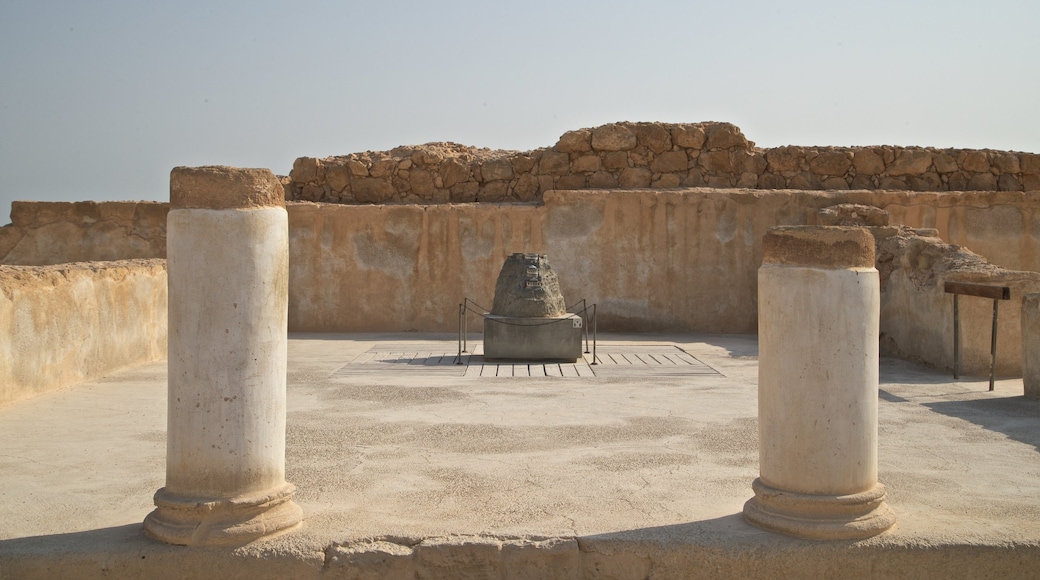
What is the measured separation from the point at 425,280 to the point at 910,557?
32.1 feet

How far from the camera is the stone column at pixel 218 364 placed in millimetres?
4062

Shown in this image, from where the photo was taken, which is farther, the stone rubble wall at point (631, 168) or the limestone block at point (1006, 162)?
the limestone block at point (1006, 162)

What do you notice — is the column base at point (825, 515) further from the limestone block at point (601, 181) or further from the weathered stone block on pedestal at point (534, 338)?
the limestone block at point (601, 181)

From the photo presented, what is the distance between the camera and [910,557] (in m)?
4.02

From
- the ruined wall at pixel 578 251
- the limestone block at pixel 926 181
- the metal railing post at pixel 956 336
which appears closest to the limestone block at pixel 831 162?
the limestone block at pixel 926 181

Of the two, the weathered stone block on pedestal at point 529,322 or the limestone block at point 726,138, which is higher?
the limestone block at point 726,138

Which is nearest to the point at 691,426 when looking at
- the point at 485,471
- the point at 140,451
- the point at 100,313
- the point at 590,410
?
the point at 590,410

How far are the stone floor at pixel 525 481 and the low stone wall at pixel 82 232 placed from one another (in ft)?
17.4

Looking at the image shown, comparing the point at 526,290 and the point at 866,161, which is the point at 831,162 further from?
the point at 526,290

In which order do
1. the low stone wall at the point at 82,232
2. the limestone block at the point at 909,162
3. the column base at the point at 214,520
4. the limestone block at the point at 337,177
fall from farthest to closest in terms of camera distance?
the limestone block at the point at 909,162 < the limestone block at the point at 337,177 < the low stone wall at the point at 82,232 < the column base at the point at 214,520

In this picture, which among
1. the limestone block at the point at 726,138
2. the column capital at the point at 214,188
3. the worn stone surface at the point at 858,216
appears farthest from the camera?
the limestone block at the point at 726,138

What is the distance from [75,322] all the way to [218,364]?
17.0ft

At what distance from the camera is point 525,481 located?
5082mm

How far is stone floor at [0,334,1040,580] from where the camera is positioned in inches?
158
